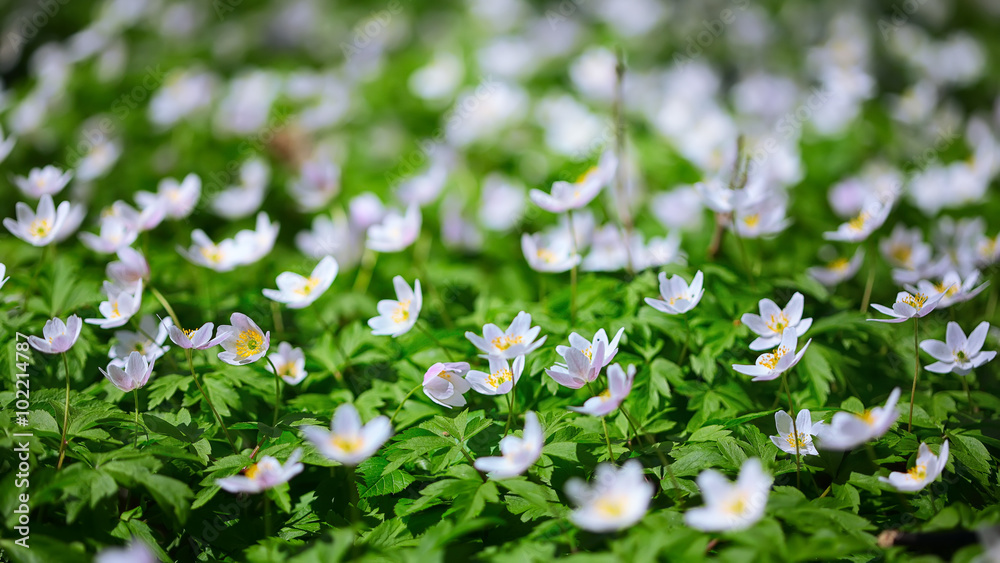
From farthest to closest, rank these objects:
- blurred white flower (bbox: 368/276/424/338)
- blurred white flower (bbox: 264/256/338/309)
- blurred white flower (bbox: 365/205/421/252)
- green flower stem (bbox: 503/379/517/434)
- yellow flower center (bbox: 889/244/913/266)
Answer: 1. yellow flower center (bbox: 889/244/913/266)
2. blurred white flower (bbox: 365/205/421/252)
3. blurred white flower (bbox: 264/256/338/309)
4. blurred white flower (bbox: 368/276/424/338)
5. green flower stem (bbox: 503/379/517/434)

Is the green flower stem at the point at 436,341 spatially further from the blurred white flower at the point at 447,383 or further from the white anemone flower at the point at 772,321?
the white anemone flower at the point at 772,321

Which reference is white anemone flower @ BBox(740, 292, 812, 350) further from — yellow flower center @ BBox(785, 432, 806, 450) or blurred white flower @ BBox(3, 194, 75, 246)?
blurred white flower @ BBox(3, 194, 75, 246)

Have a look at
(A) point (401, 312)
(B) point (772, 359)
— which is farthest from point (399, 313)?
(B) point (772, 359)

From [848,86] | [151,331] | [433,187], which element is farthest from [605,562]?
[848,86]

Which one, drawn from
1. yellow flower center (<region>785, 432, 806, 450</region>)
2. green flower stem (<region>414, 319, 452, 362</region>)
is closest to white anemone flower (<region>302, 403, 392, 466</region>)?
green flower stem (<region>414, 319, 452, 362</region>)

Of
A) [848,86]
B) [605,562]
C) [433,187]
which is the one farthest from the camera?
[848,86]

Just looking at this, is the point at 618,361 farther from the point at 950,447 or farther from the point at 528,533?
the point at 950,447
